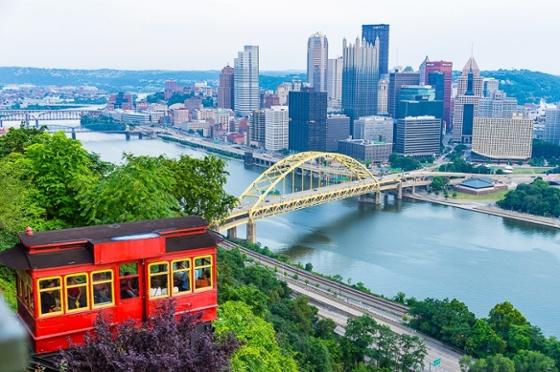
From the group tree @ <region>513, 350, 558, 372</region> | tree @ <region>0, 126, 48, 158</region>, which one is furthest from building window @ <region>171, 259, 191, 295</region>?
tree @ <region>513, 350, 558, 372</region>

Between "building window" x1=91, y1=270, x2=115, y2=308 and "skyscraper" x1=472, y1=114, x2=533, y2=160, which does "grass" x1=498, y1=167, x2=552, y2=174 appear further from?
"building window" x1=91, y1=270, x2=115, y2=308

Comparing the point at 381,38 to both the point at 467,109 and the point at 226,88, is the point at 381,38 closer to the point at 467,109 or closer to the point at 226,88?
the point at 226,88

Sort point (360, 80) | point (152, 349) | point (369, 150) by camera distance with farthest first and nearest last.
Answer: point (360, 80) < point (369, 150) < point (152, 349)

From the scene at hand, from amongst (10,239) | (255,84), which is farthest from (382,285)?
(255,84)

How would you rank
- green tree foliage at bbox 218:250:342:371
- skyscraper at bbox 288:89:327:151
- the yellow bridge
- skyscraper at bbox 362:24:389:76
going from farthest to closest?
skyscraper at bbox 362:24:389:76 < skyscraper at bbox 288:89:327:151 < the yellow bridge < green tree foliage at bbox 218:250:342:371

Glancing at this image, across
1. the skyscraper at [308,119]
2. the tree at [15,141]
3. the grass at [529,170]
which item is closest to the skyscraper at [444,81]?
the skyscraper at [308,119]

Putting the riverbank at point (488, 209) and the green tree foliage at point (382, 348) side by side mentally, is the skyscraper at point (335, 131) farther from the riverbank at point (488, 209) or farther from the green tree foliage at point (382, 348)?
the green tree foliage at point (382, 348)

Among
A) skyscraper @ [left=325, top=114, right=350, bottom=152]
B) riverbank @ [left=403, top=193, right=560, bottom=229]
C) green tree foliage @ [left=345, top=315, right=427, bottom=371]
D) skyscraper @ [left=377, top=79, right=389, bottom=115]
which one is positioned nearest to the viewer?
green tree foliage @ [left=345, top=315, right=427, bottom=371]

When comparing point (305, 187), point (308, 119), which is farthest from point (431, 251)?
point (308, 119)
